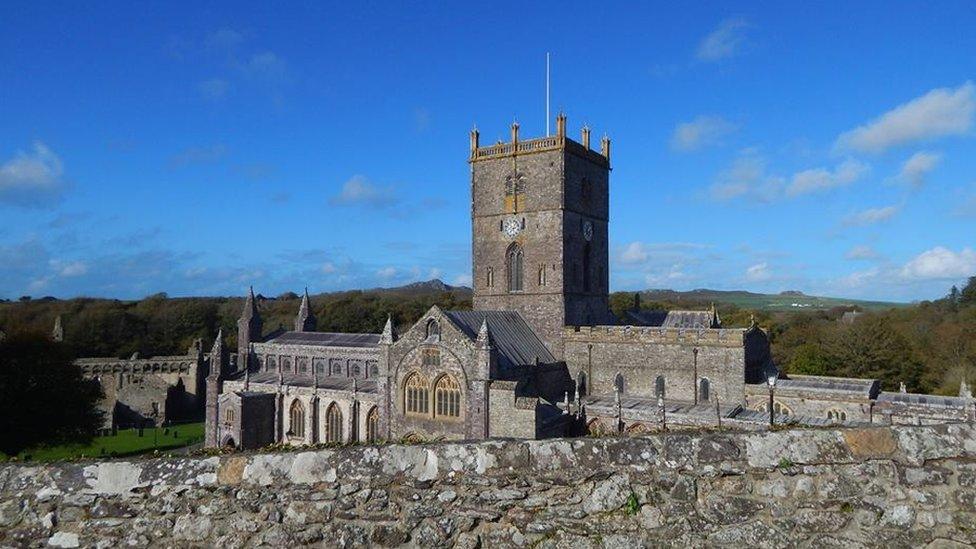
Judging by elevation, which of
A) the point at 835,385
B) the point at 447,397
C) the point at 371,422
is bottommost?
the point at 371,422

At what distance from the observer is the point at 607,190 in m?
38.8

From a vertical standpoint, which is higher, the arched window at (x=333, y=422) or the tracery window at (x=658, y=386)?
the tracery window at (x=658, y=386)

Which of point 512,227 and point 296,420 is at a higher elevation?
point 512,227


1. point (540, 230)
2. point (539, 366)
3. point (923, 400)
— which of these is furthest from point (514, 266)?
point (923, 400)

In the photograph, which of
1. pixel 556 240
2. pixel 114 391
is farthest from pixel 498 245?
pixel 114 391

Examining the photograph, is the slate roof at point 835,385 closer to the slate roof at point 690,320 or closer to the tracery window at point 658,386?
the tracery window at point 658,386

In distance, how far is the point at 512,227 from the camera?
3522 centimetres

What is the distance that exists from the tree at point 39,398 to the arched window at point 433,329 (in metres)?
20.1

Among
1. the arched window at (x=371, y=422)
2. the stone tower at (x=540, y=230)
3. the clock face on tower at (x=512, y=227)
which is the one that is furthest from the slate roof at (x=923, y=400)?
the arched window at (x=371, y=422)

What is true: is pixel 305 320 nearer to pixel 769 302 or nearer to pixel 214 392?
pixel 214 392

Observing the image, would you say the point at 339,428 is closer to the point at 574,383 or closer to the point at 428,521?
the point at 574,383

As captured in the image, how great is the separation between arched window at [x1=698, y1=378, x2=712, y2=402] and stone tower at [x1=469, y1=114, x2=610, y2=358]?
7382mm

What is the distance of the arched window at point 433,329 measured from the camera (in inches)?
1131

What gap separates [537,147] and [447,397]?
1464 centimetres
